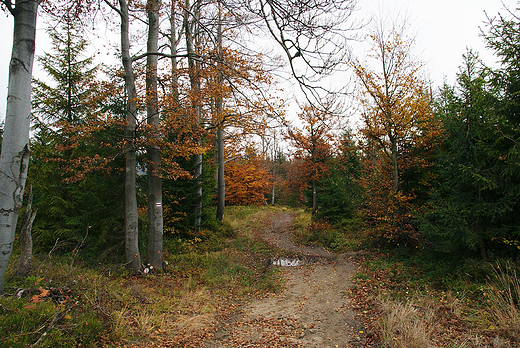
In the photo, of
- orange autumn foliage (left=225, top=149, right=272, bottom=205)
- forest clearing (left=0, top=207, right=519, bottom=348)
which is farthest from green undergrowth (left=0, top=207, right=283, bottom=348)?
orange autumn foliage (left=225, top=149, right=272, bottom=205)

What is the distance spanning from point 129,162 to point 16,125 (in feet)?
12.0

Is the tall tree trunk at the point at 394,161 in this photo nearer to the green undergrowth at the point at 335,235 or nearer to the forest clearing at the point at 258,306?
the forest clearing at the point at 258,306

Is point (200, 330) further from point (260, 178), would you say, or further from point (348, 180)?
point (260, 178)

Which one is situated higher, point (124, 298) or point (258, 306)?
point (124, 298)

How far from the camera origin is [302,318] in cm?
552

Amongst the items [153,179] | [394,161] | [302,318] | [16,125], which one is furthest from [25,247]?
[394,161]

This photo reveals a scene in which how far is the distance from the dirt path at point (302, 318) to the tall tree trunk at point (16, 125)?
3362 millimetres

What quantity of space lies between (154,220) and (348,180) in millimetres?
13251

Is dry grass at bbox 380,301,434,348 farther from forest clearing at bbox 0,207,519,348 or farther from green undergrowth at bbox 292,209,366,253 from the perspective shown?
green undergrowth at bbox 292,209,366,253

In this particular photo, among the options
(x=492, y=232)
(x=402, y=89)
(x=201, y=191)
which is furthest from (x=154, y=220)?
(x=402, y=89)

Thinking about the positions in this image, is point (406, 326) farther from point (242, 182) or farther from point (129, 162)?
point (242, 182)

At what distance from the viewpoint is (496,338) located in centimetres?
385

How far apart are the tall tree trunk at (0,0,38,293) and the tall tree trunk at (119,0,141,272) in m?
3.38

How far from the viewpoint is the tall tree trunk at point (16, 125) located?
3434 millimetres
